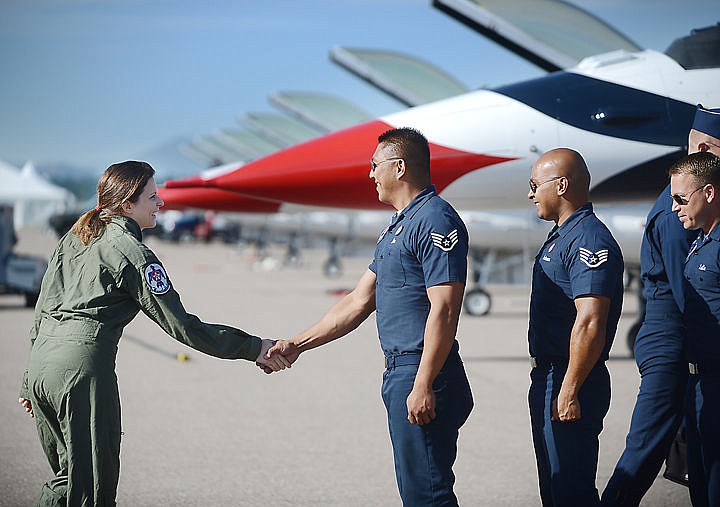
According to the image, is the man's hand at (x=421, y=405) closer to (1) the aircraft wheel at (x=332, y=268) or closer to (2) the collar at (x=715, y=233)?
(2) the collar at (x=715, y=233)

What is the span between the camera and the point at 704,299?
12.8 ft

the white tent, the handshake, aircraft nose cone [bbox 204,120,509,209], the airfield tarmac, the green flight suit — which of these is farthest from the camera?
the white tent

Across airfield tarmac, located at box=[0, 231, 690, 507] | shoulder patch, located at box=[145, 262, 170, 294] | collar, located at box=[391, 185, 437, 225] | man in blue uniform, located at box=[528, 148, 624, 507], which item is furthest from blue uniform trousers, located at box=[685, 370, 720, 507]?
shoulder patch, located at box=[145, 262, 170, 294]

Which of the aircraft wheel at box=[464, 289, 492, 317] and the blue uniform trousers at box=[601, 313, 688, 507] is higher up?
the aircraft wheel at box=[464, 289, 492, 317]

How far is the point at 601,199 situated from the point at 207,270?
66.9 ft

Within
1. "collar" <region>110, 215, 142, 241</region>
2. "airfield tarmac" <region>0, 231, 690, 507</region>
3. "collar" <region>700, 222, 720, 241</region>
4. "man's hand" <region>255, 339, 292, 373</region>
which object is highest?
"collar" <region>700, 222, 720, 241</region>

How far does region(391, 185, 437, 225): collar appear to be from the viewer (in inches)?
142

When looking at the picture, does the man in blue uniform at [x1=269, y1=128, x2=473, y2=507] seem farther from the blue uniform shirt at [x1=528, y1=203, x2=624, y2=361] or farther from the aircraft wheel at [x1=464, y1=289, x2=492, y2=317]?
the aircraft wheel at [x1=464, y1=289, x2=492, y2=317]

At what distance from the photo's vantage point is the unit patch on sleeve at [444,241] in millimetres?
3432

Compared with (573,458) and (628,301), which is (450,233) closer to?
(573,458)

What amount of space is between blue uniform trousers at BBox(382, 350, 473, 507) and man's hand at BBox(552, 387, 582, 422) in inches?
14.1

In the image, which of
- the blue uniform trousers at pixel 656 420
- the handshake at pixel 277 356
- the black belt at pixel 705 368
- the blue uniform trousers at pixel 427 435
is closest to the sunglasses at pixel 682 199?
the blue uniform trousers at pixel 656 420

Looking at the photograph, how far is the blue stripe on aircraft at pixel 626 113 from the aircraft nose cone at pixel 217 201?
7.52ft

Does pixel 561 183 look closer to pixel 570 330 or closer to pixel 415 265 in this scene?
pixel 570 330
